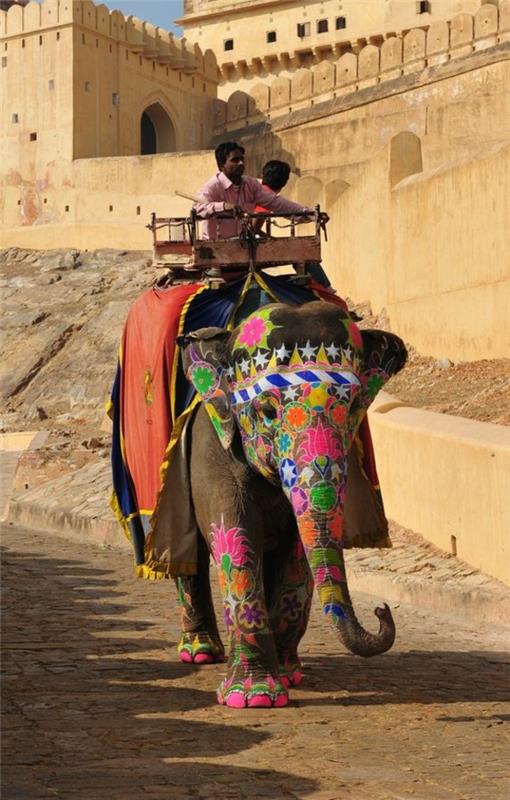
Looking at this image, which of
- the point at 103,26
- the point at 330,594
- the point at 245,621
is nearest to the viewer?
the point at 330,594

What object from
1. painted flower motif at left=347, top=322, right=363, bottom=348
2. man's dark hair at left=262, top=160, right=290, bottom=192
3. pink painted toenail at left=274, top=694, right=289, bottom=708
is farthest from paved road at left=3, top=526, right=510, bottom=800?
man's dark hair at left=262, top=160, right=290, bottom=192

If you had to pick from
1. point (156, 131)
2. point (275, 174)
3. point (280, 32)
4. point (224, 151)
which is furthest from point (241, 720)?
point (280, 32)

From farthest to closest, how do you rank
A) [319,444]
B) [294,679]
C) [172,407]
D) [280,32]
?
[280,32]
[172,407]
[294,679]
[319,444]

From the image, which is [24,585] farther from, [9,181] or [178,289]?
[9,181]

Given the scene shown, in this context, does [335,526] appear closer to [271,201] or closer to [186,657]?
[186,657]

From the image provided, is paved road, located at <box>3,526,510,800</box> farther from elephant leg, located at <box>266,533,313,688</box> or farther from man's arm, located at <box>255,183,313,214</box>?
man's arm, located at <box>255,183,313,214</box>

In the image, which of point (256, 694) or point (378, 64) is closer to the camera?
point (256, 694)

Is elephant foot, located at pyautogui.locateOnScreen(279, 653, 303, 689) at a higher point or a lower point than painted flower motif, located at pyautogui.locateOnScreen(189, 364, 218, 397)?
lower

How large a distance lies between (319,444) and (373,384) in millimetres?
A: 635

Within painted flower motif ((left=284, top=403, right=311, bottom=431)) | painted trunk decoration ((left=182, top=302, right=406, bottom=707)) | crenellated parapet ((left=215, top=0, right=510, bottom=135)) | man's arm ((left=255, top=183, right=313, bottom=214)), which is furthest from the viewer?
crenellated parapet ((left=215, top=0, right=510, bottom=135))

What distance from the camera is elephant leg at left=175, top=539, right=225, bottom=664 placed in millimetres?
7492

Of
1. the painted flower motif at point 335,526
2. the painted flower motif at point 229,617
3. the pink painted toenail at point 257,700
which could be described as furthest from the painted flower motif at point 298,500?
the pink painted toenail at point 257,700

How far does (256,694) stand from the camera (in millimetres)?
6371

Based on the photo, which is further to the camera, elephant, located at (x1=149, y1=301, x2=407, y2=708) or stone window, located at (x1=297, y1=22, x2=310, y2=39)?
stone window, located at (x1=297, y1=22, x2=310, y2=39)
